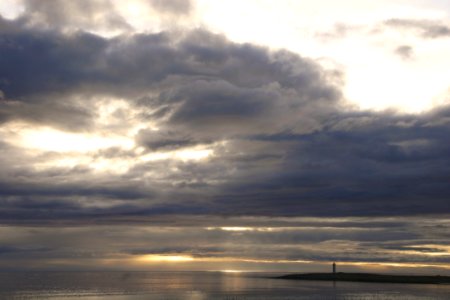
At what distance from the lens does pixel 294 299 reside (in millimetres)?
117000

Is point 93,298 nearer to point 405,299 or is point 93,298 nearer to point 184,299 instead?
point 184,299

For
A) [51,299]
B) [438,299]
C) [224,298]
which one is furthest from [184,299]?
[438,299]

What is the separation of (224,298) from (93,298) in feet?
92.4

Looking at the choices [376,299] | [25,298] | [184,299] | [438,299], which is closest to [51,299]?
[25,298]

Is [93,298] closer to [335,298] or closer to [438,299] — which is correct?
[335,298]

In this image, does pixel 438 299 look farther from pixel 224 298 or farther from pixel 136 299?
pixel 136 299

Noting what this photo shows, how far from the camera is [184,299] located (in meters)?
117

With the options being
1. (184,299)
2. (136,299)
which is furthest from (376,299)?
(136,299)

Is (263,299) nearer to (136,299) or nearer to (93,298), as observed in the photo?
(136,299)

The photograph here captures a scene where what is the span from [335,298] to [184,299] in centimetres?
3168

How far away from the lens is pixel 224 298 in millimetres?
120812

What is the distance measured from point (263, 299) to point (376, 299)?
23.6m

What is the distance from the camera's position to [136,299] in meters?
118

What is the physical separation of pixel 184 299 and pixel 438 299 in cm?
5205
